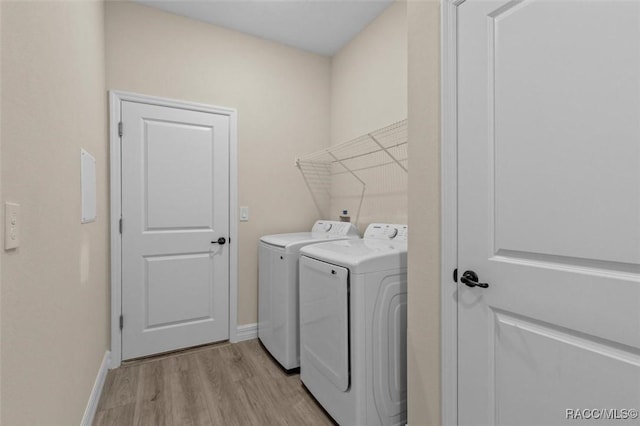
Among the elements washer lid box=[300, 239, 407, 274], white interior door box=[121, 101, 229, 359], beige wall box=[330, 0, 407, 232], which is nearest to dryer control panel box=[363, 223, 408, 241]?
beige wall box=[330, 0, 407, 232]

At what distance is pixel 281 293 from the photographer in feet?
7.35

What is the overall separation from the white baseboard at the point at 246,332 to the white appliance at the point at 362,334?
1171mm

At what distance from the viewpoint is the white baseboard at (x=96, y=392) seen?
1607 mm

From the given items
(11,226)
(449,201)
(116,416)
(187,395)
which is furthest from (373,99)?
(116,416)

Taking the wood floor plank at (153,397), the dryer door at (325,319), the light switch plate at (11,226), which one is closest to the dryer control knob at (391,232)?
the dryer door at (325,319)

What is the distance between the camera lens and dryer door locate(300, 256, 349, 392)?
1.55 meters

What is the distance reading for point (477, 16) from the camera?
1.15 metres

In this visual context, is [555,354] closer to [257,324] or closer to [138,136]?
[257,324]

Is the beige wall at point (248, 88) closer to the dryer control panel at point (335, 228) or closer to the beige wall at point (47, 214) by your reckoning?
the dryer control panel at point (335, 228)

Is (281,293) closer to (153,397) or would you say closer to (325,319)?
(325,319)

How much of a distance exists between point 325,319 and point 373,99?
5.90ft

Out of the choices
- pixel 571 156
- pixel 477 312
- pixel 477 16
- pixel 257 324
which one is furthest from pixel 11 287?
pixel 257 324

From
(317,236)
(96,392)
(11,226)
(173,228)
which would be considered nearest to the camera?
(11,226)

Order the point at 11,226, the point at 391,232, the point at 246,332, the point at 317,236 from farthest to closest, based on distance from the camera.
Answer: the point at 246,332 < the point at 317,236 < the point at 391,232 < the point at 11,226
